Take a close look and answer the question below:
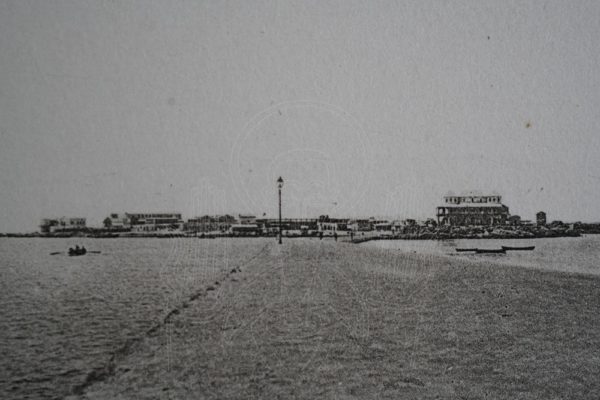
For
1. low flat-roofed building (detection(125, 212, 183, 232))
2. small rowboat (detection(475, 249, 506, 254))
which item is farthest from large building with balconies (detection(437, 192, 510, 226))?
low flat-roofed building (detection(125, 212, 183, 232))

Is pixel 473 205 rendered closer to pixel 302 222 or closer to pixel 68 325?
pixel 302 222

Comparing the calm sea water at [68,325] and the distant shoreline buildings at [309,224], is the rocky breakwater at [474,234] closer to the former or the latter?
the distant shoreline buildings at [309,224]

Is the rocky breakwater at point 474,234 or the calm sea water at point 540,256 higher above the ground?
the rocky breakwater at point 474,234

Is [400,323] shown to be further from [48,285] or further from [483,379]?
[48,285]

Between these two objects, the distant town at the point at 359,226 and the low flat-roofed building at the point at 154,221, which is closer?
the distant town at the point at 359,226

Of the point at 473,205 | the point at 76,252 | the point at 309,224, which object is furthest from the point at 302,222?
the point at 76,252

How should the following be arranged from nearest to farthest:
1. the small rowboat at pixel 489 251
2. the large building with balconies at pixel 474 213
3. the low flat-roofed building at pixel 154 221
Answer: the small rowboat at pixel 489 251 < the large building with balconies at pixel 474 213 < the low flat-roofed building at pixel 154 221

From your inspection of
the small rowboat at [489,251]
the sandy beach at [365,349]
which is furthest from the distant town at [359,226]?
the sandy beach at [365,349]

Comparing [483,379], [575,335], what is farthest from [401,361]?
[575,335]
